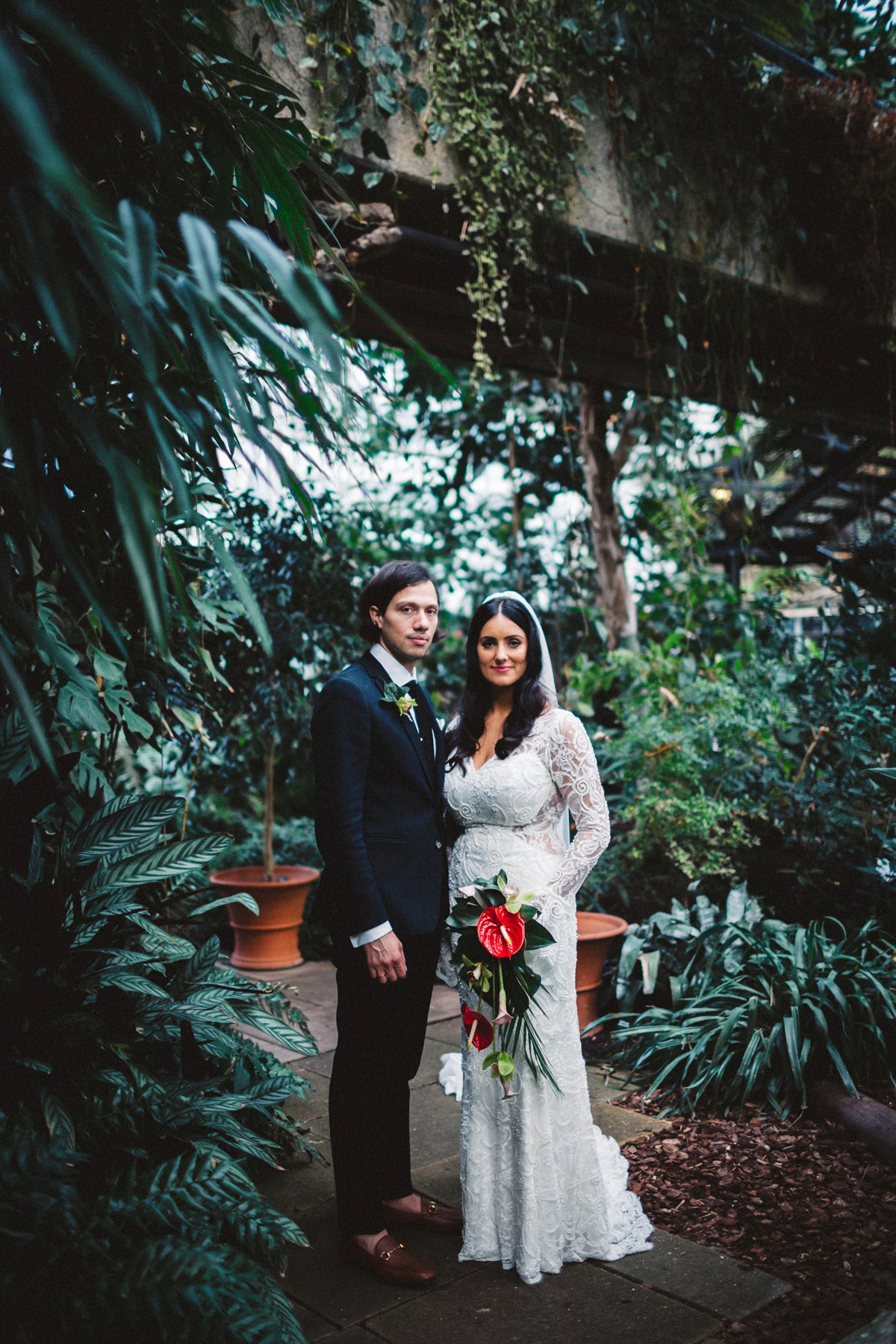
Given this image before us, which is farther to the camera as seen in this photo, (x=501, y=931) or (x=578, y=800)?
(x=578, y=800)

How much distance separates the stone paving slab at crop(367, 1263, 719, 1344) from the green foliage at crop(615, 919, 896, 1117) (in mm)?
1015

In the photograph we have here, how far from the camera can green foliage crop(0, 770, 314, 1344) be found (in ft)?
4.75

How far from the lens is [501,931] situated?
2184mm

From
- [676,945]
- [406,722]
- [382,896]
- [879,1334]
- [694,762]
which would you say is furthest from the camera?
[694,762]

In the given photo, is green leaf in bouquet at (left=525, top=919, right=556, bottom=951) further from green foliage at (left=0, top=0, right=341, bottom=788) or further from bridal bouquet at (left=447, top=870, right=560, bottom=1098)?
green foliage at (left=0, top=0, right=341, bottom=788)

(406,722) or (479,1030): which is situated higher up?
(406,722)

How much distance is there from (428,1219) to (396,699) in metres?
1.36

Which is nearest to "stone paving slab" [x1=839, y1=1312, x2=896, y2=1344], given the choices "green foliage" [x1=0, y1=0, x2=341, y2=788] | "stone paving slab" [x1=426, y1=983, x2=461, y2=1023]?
"green foliage" [x1=0, y1=0, x2=341, y2=788]

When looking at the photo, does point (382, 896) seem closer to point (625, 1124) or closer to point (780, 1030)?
point (625, 1124)

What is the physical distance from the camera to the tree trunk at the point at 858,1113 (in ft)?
8.75

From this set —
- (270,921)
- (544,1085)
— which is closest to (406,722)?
(544,1085)

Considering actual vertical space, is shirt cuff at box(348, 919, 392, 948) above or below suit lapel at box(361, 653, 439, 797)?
below

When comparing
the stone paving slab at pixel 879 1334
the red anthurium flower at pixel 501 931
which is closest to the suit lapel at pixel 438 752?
the red anthurium flower at pixel 501 931

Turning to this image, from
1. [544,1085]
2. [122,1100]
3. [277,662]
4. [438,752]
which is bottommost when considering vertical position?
[544,1085]
